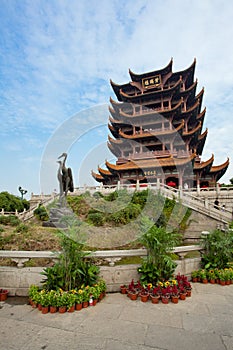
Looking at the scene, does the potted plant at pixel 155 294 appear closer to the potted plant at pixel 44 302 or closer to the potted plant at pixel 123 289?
the potted plant at pixel 123 289

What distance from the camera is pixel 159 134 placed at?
83.0 ft

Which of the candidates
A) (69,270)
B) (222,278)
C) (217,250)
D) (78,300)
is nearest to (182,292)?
(222,278)

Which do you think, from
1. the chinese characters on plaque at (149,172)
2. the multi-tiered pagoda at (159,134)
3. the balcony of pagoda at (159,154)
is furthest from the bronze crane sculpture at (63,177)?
the balcony of pagoda at (159,154)

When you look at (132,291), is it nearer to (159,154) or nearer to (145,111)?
(159,154)

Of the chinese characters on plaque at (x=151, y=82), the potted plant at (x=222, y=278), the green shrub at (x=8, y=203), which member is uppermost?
the chinese characters on plaque at (x=151, y=82)

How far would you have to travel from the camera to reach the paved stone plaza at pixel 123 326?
10.7 feet

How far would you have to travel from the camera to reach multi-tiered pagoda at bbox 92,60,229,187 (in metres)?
23.8

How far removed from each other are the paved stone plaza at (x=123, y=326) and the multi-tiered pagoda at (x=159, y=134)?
18329 mm

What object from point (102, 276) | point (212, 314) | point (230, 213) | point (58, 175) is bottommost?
point (212, 314)

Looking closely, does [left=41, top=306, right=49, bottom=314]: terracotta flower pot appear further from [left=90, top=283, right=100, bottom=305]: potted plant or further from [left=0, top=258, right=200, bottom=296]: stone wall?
[left=0, top=258, right=200, bottom=296]: stone wall

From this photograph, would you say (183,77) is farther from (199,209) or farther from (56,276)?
(56,276)

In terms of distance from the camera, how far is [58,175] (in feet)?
42.0

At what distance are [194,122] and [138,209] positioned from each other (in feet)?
64.1

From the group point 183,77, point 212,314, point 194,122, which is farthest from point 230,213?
point 183,77
